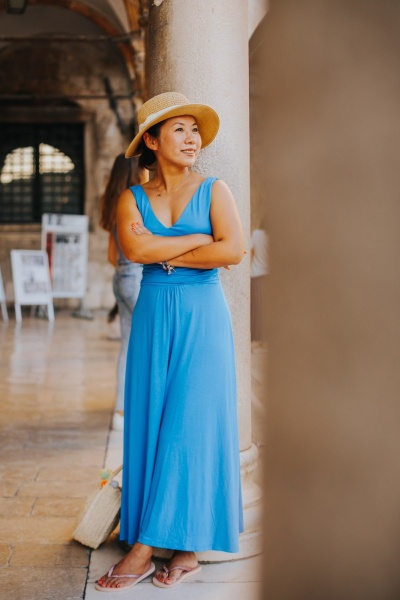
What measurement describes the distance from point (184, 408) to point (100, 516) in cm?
66

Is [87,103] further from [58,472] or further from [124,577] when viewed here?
[124,577]

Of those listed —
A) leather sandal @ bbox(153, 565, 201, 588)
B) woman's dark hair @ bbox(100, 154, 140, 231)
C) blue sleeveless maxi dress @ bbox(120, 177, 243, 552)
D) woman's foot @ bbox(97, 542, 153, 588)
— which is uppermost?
woman's dark hair @ bbox(100, 154, 140, 231)

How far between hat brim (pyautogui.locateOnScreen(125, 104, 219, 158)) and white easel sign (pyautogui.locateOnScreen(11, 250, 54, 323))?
1006 cm

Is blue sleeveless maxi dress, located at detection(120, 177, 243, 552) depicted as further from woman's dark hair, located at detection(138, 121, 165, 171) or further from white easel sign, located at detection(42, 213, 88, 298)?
white easel sign, located at detection(42, 213, 88, 298)

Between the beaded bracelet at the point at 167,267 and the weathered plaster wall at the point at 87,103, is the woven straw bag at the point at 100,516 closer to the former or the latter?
the beaded bracelet at the point at 167,267

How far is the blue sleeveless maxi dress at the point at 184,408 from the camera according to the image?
2.36 meters

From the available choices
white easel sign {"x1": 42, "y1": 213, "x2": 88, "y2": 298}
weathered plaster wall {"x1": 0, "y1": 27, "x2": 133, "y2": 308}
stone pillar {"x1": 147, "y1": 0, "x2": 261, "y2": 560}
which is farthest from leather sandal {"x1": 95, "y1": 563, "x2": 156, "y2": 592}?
weathered plaster wall {"x1": 0, "y1": 27, "x2": 133, "y2": 308}

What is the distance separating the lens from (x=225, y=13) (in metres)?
2.73

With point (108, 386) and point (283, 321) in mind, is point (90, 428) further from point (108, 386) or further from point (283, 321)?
point (283, 321)

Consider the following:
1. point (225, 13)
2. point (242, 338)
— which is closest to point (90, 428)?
point (242, 338)

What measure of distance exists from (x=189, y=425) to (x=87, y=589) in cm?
64

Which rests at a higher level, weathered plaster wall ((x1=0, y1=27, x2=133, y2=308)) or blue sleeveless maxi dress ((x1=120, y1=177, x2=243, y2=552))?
weathered plaster wall ((x1=0, y1=27, x2=133, y2=308))

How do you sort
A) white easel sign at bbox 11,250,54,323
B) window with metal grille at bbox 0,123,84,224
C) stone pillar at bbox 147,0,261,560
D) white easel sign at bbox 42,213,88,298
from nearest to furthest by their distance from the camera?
stone pillar at bbox 147,0,261,560, white easel sign at bbox 11,250,54,323, white easel sign at bbox 42,213,88,298, window with metal grille at bbox 0,123,84,224

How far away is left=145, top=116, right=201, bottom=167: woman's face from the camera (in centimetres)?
245
